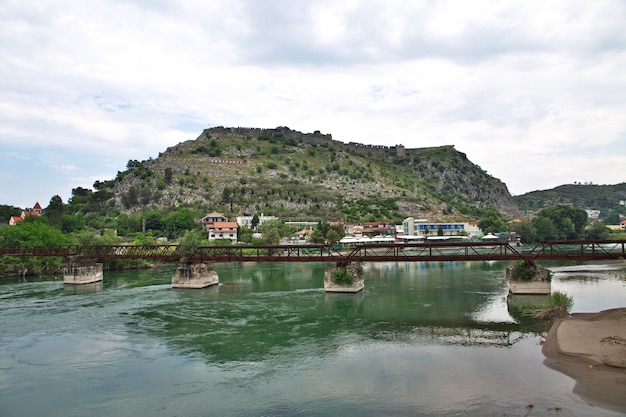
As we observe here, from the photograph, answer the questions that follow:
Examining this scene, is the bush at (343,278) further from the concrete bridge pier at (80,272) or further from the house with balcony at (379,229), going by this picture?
the house with balcony at (379,229)

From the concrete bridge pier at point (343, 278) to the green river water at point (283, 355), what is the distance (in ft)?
4.69

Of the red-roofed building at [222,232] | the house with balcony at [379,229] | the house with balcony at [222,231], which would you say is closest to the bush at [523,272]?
the house with balcony at [222,231]

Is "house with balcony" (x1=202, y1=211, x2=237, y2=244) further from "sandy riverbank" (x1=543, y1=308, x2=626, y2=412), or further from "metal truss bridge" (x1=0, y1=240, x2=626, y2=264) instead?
"sandy riverbank" (x1=543, y1=308, x2=626, y2=412)

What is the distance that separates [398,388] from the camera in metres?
20.3

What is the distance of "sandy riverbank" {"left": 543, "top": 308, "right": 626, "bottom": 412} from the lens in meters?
19.0

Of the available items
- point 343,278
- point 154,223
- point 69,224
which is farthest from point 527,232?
point 69,224

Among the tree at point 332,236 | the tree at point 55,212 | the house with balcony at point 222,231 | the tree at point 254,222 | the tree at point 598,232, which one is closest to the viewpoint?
the tree at point 332,236

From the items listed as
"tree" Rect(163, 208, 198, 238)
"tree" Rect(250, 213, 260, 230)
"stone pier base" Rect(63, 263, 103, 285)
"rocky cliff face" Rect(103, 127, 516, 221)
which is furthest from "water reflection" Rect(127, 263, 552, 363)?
"rocky cliff face" Rect(103, 127, 516, 221)

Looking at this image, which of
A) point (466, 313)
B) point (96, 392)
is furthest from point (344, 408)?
point (466, 313)

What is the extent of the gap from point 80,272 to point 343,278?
1408 inches

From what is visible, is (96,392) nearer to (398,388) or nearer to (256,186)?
(398,388)

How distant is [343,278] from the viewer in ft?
152

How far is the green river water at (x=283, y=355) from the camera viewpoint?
62.1 ft

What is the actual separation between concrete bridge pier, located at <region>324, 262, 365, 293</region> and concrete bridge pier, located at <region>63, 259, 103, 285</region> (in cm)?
3334
